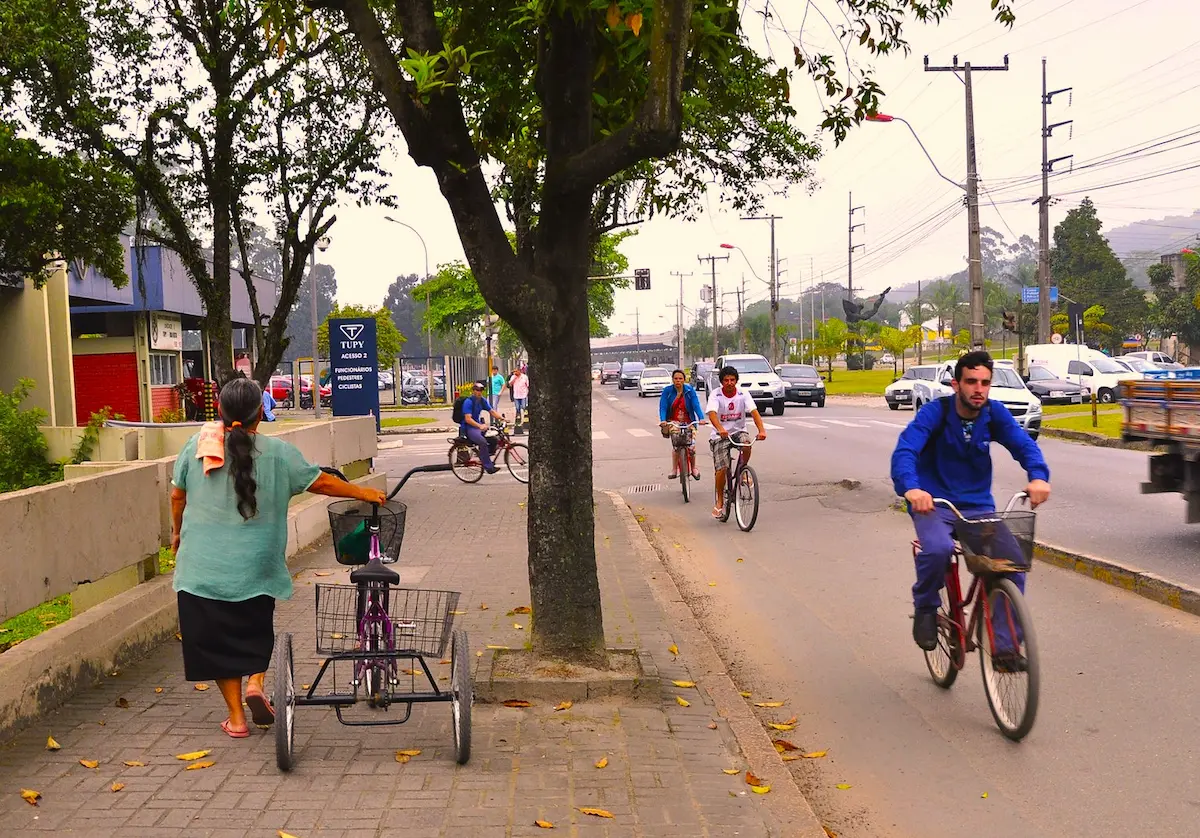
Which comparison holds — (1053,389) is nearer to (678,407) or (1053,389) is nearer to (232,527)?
(678,407)

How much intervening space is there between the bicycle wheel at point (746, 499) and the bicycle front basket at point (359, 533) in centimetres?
751

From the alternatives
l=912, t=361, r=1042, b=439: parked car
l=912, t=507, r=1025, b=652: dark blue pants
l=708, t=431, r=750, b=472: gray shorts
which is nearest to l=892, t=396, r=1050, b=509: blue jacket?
l=912, t=507, r=1025, b=652: dark blue pants

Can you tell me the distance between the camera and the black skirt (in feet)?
16.8

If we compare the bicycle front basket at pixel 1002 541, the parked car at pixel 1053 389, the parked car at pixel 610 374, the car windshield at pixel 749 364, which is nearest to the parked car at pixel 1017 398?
the car windshield at pixel 749 364

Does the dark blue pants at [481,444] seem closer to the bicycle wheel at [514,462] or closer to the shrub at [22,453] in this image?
the bicycle wheel at [514,462]

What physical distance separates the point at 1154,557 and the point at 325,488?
7403 mm

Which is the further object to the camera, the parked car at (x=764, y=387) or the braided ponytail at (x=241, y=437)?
the parked car at (x=764, y=387)

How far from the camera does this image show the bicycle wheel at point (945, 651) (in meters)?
5.97

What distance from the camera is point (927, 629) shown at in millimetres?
5969

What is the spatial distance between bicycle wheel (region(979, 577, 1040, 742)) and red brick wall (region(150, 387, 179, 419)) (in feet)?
119

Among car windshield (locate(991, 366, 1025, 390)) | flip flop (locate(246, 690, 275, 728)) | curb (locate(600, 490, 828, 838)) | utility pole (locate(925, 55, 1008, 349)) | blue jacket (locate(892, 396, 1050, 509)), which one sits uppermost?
utility pole (locate(925, 55, 1008, 349))

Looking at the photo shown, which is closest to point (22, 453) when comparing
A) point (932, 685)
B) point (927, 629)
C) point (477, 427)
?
point (477, 427)

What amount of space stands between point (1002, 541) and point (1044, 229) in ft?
127

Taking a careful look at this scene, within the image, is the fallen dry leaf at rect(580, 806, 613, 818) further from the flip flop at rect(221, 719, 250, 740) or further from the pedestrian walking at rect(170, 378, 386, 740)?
the flip flop at rect(221, 719, 250, 740)
